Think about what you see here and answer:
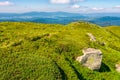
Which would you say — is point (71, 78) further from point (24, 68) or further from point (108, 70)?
point (108, 70)

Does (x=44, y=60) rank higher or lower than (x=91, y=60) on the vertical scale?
higher

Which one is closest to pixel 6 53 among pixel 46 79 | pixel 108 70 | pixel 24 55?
pixel 24 55

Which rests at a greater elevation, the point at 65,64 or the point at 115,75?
→ the point at 65,64

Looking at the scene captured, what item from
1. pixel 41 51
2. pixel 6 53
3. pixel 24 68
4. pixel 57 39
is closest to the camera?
pixel 24 68

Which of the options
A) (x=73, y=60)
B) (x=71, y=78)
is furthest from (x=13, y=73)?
(x=73, y=60)

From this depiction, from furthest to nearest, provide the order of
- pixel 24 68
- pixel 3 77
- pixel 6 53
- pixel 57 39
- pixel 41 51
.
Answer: pixel 57 39 → pixel 41 51 → pixel 6 53 → pixel 24 68 → pixel 3 77

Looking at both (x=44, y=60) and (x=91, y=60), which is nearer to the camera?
(x=44, y=60)

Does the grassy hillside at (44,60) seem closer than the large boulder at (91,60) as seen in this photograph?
Yes

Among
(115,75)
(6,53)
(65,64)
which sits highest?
(6,53)

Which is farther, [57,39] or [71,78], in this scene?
[57,39]

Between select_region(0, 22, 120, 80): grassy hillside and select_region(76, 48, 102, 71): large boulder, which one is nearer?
select_region(0, 22, 120, 80): grassy hillside
